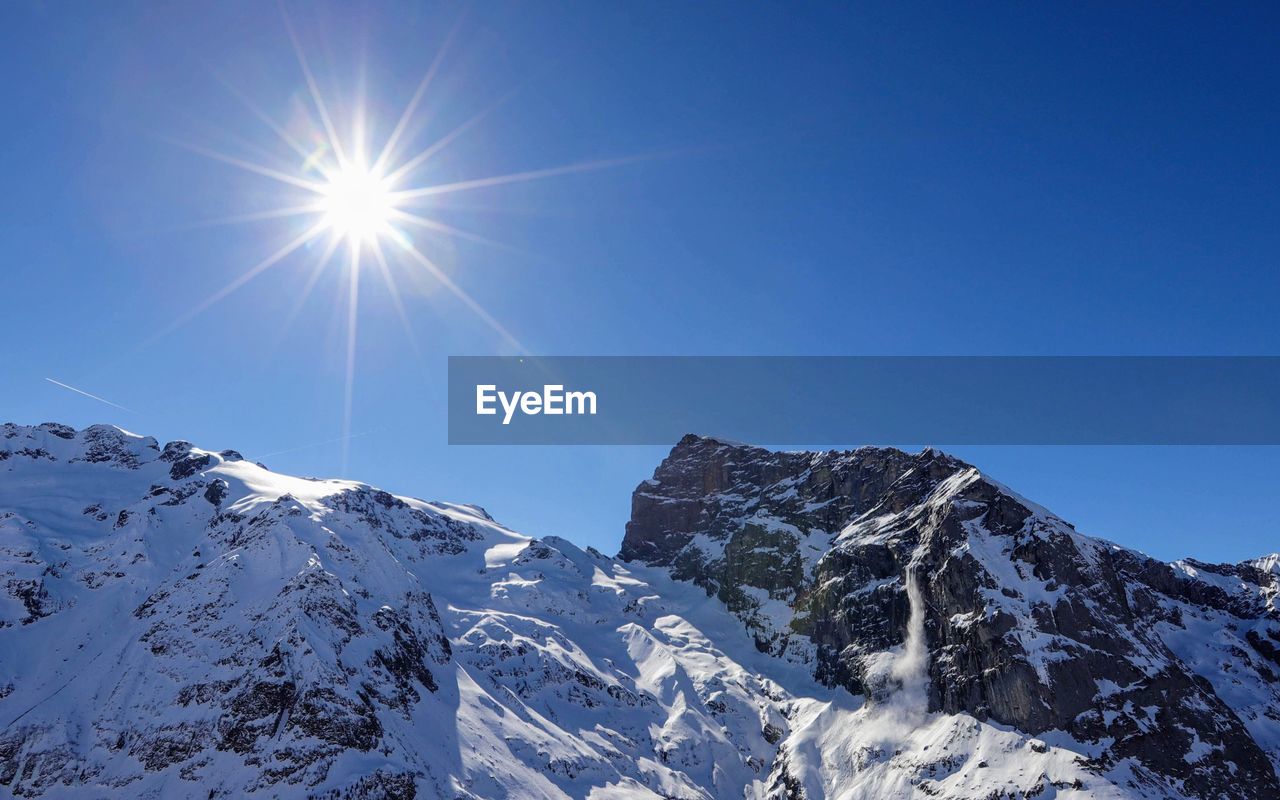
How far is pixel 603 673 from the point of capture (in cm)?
17975

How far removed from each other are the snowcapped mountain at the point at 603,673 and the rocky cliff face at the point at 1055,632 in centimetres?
51

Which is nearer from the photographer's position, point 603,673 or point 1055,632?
point 1055,632

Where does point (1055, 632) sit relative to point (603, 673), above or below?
below

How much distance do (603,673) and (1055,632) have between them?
9959cm

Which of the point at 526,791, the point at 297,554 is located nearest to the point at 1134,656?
the point at 526,791

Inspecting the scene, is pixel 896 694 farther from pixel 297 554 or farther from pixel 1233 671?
pixel 297 554

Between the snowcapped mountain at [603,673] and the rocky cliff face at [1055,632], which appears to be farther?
the rocky cliff face at [1055,632]

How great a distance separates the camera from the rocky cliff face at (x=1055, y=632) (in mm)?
121625

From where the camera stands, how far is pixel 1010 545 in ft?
489

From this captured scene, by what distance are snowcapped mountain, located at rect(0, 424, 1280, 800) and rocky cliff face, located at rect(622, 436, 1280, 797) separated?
1.67ft

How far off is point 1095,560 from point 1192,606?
57569mm

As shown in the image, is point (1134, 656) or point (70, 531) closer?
point (1134, 656)

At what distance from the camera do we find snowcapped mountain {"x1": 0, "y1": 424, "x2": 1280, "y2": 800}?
11750 centimetres

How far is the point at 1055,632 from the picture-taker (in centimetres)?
13375
